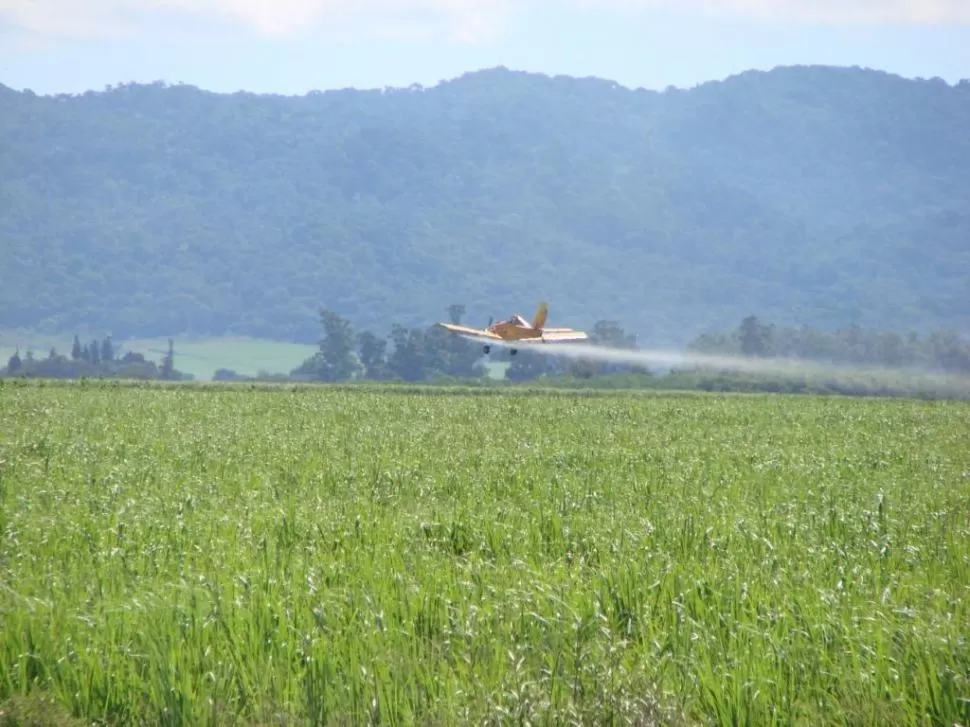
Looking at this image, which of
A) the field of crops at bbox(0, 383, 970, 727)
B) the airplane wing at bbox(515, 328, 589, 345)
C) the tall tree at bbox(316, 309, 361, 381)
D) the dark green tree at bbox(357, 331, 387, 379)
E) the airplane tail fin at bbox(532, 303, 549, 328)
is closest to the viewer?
the field of crops at bbox(0, 383, 970, 727)

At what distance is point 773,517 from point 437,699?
825cm

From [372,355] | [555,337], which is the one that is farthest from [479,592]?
[372,355]

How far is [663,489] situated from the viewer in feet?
61.7

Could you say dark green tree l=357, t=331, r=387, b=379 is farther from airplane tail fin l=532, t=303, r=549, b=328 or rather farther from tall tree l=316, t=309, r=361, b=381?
airplane tail fin l=532, t=303, r=549, b=328

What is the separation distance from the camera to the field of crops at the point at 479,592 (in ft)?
27.7

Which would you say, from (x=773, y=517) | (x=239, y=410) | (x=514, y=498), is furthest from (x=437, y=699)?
(x=239, y=410)

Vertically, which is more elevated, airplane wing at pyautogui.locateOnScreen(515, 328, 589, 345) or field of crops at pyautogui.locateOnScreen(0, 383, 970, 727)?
airplane wing at pyautogui.locateOnScreen(515, 328, 589, 345)

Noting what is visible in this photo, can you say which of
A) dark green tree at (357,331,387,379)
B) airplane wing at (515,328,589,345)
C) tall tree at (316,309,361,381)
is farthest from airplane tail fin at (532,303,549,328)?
tall tree at (316,309,361,381)

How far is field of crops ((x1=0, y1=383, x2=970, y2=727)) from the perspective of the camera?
843 centimetres

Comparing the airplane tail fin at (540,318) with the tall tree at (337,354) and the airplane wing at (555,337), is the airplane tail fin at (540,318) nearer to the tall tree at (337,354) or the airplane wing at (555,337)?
the airplane wing at (555,337)

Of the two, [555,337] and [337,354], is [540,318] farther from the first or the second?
[337,354]

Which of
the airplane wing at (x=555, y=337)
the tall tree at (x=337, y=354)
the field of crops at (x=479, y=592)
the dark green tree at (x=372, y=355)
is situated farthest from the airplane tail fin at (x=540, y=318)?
the tall tree at (x=337, y=354)

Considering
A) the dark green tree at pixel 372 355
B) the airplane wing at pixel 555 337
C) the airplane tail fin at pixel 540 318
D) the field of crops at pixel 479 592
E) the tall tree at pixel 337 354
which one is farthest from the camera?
the tall tree at pixel 337 354

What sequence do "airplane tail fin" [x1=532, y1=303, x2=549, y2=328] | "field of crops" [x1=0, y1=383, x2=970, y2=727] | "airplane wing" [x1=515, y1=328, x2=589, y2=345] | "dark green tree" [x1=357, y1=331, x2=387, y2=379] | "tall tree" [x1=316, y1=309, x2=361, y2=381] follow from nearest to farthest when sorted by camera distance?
"field of crops" [x1=0, y1=383, x2=970, y2=727]
"airplane wing" [x1=515, y1=328, x2=589, y2=345]
"airplane tail fin" [x1=532, y1=303, x2=549, y2=328]
"dark green tree" [x1=357, y1=331, x2=387, y2=379]
"tall tree" [x1=316, y1=309, x2=361, y2=381]
